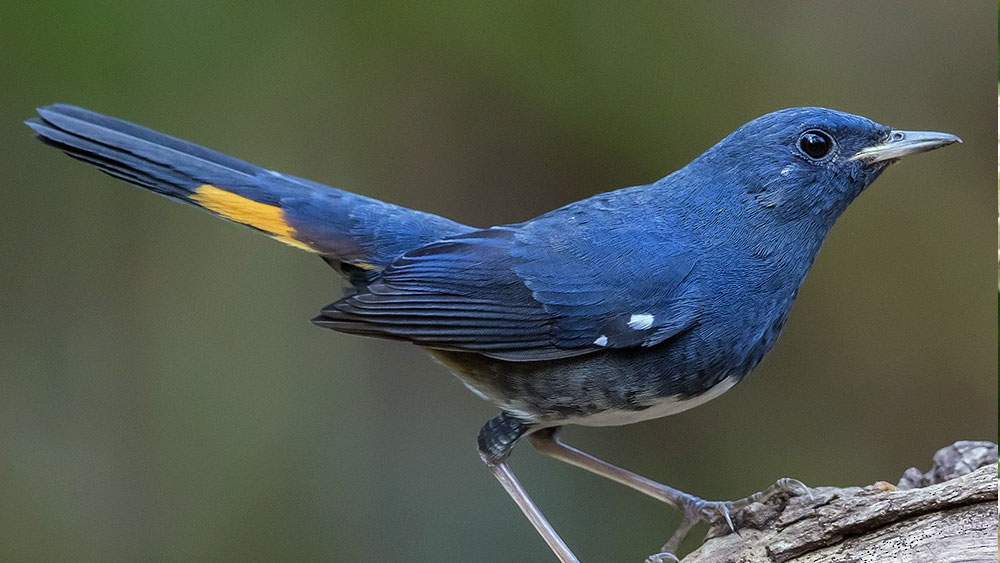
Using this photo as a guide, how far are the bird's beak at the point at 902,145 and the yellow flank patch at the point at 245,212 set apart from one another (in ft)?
5.31

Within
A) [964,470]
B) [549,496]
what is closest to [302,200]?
[549,496]

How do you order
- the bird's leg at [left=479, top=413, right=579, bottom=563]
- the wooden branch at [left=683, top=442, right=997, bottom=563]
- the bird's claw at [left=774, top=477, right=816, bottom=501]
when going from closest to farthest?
the wooden branch at [left=683, top=442, right=997, bottom=563] → the bird's claw at [left=774, top=477, right=816, bottom=501] → the bird's leg at [left=479, top=413, right=579, bottom=563]

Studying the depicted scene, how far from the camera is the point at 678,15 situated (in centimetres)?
434

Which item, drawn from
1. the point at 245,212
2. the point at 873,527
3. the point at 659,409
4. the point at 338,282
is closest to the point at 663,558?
the point at 659,409

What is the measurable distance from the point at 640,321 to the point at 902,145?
863 mm

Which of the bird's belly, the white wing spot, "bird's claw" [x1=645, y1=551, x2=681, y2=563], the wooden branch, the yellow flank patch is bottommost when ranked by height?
"bird's claw" [x1=645, y1=551, x2=681, y2=563]

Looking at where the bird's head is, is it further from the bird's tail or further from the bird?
the bird's tail

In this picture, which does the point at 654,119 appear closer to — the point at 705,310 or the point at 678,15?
the point at 678,15

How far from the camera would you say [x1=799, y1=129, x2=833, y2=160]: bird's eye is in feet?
9.46

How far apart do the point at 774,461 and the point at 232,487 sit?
2.27 metres

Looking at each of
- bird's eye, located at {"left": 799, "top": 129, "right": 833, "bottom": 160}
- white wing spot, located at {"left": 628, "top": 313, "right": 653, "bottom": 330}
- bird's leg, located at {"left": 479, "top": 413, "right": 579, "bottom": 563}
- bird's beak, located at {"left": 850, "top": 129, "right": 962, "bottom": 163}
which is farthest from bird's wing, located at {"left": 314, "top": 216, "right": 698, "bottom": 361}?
bird's beak, located at {"left": 850, "top": 129, "right": 962, "bottom": 163}

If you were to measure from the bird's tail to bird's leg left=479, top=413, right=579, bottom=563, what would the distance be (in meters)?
0.60

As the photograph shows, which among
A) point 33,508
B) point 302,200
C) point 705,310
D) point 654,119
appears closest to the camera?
point 705,310

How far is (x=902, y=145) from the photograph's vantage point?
2799 millimetres
